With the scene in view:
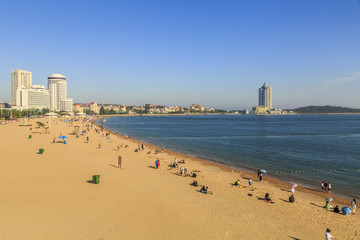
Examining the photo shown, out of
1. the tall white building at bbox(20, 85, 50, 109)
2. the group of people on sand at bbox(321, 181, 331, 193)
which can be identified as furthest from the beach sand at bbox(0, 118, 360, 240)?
the tall white building at bbox(20, 85, 50, 109)

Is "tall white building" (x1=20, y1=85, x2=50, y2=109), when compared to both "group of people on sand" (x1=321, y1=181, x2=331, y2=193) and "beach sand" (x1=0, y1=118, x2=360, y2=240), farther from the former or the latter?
"group of people on sand" (x1=321, y1=181, x2=331, y2=193)

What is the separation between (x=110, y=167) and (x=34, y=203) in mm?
9390

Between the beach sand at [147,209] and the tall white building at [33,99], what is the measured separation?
174m

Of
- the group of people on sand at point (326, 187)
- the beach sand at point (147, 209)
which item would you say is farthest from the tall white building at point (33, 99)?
the group of people on sand at point (326, 187)

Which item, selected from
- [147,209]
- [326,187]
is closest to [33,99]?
[147,209]

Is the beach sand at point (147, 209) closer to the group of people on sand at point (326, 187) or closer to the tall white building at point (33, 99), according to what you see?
the group of people on sand at point (326, 187)

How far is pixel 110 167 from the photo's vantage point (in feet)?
73.0

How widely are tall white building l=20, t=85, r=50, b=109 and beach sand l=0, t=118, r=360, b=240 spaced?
174 metres

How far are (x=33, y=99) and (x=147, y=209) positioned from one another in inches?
7660

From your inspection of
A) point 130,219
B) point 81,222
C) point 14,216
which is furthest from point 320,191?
point 14,216

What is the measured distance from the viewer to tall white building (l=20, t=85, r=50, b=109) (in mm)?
163625

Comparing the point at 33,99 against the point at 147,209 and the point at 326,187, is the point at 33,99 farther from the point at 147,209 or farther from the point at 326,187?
the point at 326,187

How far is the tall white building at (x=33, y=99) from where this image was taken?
537ft

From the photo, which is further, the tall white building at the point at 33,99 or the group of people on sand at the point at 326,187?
the tall white building at the point at 33,99
